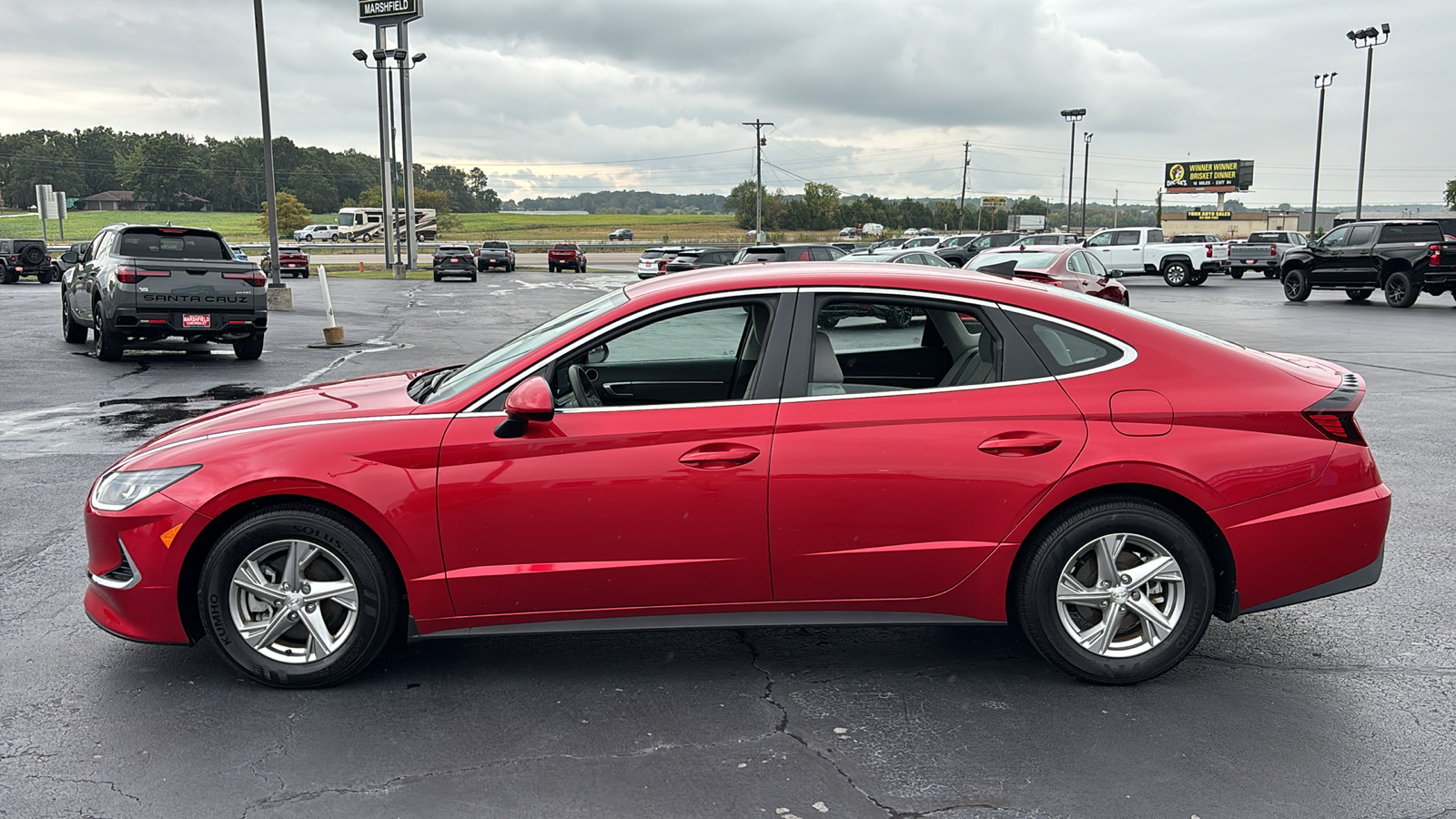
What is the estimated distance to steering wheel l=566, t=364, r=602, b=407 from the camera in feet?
13.5

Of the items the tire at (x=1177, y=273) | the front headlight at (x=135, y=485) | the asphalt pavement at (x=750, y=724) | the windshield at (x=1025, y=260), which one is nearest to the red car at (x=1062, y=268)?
the windshield at (x=1025, y=260)

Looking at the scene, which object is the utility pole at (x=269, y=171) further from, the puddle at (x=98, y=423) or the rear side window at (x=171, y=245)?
the puddle at (x=98, y=423)

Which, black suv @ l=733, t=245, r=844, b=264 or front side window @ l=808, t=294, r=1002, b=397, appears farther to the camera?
black suv @ l=733, t=245, r=844, b=264

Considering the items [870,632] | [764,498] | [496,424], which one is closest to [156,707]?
[496,424]

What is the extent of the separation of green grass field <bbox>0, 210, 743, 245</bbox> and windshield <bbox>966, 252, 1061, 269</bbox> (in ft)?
284

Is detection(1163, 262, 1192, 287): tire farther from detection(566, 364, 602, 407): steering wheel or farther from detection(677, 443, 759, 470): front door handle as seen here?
detection(677, 443, 759, 470): front door handle

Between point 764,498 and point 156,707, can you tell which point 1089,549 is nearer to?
point 764,498

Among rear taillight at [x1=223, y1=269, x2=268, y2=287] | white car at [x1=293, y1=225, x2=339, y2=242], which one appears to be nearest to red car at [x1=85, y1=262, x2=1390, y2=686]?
rear taillight at [x1=223, y1=269, x2=268, y2=287]

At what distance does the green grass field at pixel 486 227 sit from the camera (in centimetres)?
11156

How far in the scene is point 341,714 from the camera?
3814 mm

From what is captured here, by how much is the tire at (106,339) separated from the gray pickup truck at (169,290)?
0.4 inches

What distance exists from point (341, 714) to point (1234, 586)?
10.8ft

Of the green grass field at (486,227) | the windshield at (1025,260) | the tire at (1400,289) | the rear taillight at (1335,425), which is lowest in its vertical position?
the tire at (1400,289)

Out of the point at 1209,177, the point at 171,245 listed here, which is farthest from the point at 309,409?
the point at 1209,177
